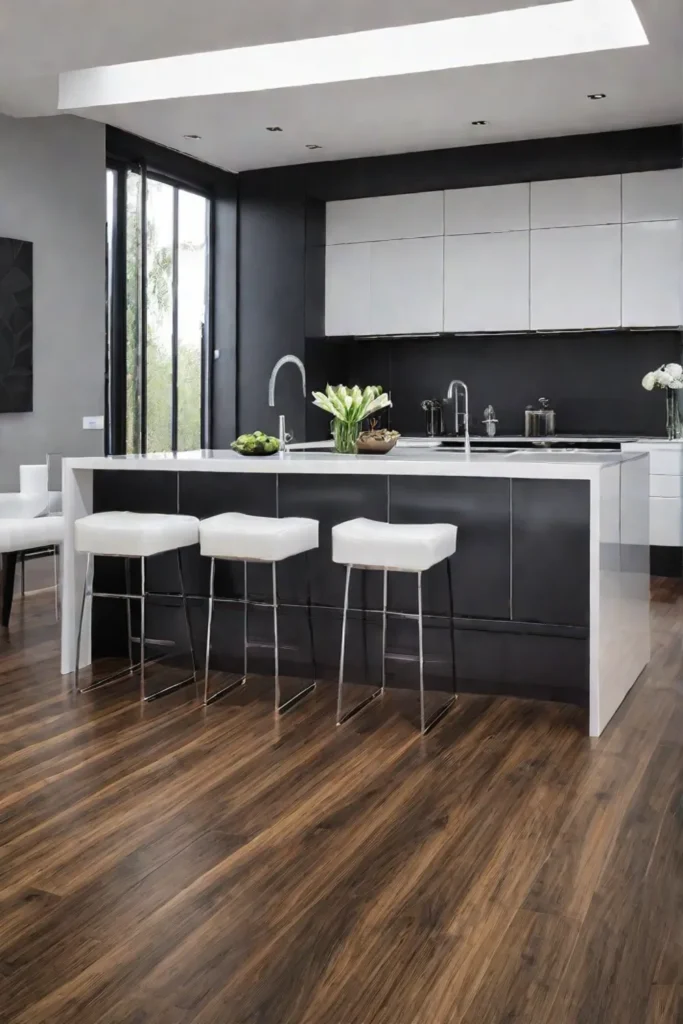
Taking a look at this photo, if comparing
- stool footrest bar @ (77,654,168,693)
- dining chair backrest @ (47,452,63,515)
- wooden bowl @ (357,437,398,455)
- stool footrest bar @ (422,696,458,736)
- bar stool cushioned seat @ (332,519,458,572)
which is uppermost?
wooden bowl @ (357,437,398,455)

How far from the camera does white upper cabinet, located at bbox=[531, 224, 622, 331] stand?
267 inches

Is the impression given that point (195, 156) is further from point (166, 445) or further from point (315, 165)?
point (166, 445)

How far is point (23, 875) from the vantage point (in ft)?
7.69

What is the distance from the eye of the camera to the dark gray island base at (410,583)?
12.4ft

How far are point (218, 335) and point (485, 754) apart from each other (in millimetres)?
5272

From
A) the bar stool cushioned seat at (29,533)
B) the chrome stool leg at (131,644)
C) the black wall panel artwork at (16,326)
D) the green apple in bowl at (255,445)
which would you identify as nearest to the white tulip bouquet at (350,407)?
the green apple in bowl at (255,445)

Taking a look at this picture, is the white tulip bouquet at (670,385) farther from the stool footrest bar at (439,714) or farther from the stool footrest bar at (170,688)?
the stool footrest bar at (170,688)

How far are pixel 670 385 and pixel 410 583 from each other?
3.38 m

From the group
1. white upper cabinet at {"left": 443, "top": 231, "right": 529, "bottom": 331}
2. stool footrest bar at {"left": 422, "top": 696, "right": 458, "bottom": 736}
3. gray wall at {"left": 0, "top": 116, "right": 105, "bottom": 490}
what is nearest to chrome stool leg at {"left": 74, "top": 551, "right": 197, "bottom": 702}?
stool footrest bar at {"left": 422, "top": 696, "right": 458, "bottom": 736}

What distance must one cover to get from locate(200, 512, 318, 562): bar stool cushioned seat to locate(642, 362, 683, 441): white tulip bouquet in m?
3.53

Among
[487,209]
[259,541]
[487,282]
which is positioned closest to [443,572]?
[259,541]

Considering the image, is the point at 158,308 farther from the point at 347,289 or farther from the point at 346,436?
the point at 346,436

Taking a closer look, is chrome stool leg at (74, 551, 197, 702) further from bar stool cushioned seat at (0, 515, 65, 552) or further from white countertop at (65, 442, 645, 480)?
bar stool cushioned seat at (0, 515, 65, 552)

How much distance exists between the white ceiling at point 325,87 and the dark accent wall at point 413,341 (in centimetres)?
17
